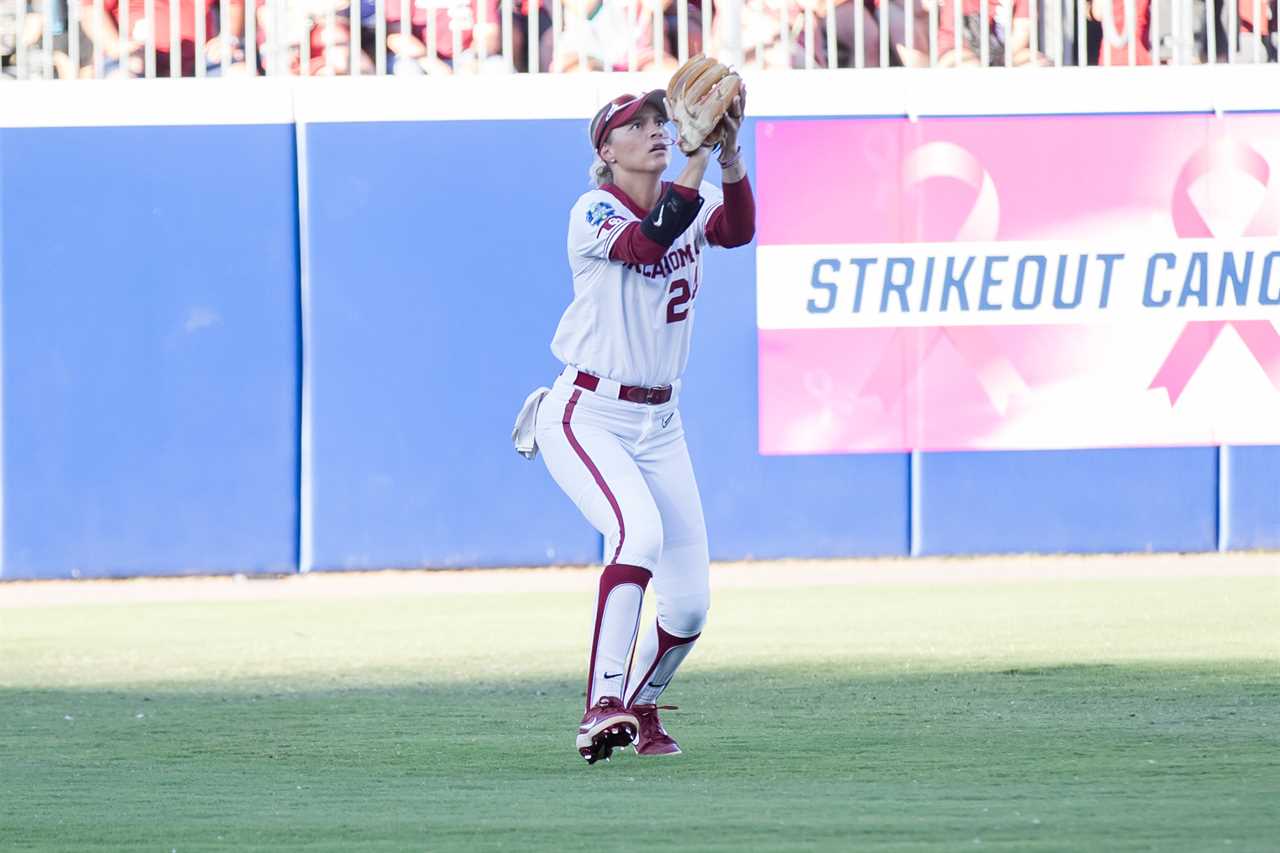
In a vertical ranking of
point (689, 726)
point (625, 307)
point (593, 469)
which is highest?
point (625, 307)

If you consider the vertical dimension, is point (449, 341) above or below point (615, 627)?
above

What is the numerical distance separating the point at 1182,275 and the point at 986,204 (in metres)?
1.21

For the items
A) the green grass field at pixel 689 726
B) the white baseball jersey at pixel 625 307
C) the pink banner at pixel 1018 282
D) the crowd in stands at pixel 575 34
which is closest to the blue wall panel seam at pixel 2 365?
the crowd in stands at pixel 575 34

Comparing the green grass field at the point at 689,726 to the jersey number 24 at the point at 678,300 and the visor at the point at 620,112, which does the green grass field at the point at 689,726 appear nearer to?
the jersey number 24 at the point at 678,300

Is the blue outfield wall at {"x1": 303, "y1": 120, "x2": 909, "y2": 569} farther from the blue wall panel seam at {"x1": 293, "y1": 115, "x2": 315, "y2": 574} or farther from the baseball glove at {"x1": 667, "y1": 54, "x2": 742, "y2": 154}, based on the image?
the baseball glove at {"x1": 667, "y1": 54, "x2": 742, "y2": 154}

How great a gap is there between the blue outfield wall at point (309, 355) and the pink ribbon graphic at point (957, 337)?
507 millimetres

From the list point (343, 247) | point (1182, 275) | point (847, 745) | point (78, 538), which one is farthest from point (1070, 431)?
point (847, 745)

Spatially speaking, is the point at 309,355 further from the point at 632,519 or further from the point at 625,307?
the point at 632,519

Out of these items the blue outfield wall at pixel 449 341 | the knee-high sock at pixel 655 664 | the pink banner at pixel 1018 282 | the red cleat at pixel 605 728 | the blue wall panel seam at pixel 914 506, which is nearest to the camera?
the red cleat at pixel 605 728

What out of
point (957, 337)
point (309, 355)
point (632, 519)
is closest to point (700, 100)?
point (632, 519)

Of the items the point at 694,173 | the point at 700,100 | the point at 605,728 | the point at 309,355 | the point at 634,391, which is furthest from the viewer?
the point at 309,355

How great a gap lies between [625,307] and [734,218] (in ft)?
1.26

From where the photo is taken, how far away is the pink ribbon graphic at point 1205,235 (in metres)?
12.1

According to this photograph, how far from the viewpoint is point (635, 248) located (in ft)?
17.4
